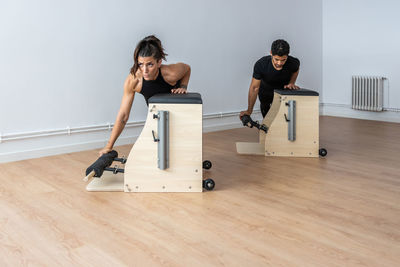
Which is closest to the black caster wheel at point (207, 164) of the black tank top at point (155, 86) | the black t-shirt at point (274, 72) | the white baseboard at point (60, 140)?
the black tank top at point (155, 86)

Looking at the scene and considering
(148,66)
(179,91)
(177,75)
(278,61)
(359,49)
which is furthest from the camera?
(359,49)

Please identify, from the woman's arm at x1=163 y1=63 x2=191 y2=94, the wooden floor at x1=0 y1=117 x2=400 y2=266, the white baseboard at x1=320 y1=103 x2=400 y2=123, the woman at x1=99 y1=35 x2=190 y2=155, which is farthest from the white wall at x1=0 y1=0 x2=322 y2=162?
the white baseboard at x1=320 y1=103 x2=400 y2=123

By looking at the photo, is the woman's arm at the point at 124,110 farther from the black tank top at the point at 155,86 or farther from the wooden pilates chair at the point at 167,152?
the wooden pilates chair at the point at 167,152

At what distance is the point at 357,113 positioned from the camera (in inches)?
240

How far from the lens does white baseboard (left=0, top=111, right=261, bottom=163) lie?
11.7ft

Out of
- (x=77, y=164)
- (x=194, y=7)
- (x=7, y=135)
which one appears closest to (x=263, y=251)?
(x=77, y=164)

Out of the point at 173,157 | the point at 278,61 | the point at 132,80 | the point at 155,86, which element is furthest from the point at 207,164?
the point at 278,61

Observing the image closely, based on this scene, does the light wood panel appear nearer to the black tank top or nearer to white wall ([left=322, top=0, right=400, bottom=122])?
the black tank top

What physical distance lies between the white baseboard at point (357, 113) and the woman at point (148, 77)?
12.5 ft

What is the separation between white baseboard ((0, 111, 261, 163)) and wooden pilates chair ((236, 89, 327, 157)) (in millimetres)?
1374

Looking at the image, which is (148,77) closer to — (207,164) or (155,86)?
(155,86)

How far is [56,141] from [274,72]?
6.95 ft

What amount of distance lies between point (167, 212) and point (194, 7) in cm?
308

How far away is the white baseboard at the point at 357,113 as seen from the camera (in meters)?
5.71
